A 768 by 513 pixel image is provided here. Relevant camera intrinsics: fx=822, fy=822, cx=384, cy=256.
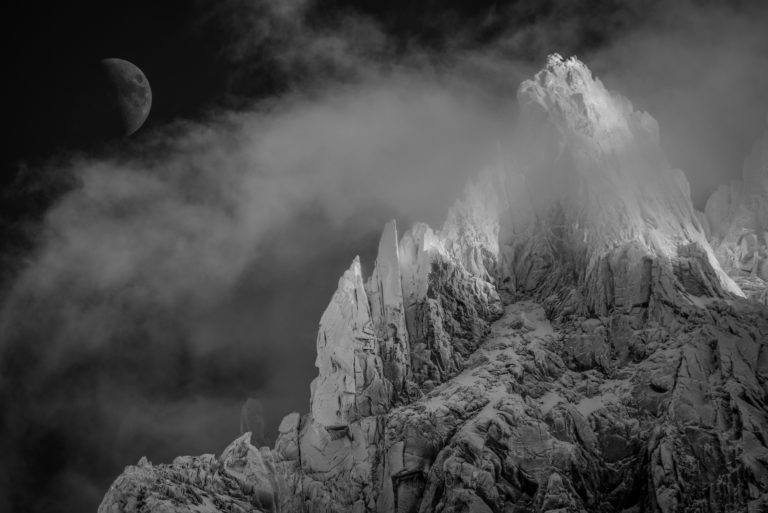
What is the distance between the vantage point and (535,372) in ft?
397

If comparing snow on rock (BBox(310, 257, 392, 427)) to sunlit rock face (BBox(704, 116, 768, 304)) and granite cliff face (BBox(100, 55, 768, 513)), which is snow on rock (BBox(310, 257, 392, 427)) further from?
sunlit rock face (BBox(704, 116, 768, 304))

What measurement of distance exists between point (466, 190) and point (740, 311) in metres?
55.7

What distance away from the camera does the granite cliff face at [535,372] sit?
10238cm

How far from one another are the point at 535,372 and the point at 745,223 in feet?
210

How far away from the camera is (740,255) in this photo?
15125 centimetres

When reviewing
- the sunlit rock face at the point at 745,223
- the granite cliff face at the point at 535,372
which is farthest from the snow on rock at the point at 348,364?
the sunlit rock face at the point at 745,223

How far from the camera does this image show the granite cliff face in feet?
336

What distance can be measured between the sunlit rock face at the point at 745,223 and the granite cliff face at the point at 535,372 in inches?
178

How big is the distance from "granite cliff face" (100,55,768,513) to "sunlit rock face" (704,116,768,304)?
4530 millimetres

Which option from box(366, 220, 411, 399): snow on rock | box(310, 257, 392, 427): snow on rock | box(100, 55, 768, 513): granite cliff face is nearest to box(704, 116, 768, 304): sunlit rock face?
box(100, 55, 768, 513): granite cliff face

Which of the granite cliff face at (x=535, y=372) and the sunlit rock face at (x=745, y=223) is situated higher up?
the sunlit rock face at (x=745, y=223)

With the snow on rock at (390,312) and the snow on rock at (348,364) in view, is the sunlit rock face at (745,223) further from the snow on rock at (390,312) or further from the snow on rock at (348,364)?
the snow on rock at (348,364)

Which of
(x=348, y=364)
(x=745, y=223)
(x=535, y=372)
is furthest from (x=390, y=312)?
(x=745, y=223)

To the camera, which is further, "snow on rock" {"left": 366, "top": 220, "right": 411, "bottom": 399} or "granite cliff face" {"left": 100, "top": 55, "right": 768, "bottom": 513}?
"snow on rock" {"left": 366, "top": 220, "right": 411, "bottom": 399}
